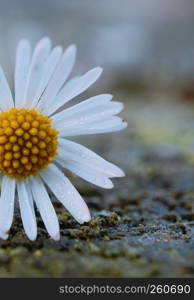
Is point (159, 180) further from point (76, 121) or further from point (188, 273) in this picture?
point (188, 273)

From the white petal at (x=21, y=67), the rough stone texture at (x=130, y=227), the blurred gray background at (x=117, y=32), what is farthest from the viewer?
the blurred gray background at (x=117, y=32)

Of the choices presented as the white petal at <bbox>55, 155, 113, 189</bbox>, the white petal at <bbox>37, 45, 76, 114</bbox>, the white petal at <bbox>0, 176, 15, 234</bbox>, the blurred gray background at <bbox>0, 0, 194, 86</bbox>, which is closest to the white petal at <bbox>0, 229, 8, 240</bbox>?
the white petal at <bbox>0, 176, 15, 234</bbox>

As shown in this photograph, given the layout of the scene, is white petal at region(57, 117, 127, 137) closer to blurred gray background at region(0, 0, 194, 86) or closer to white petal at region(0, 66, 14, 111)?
white petal at region(0, 66, 14, 111)

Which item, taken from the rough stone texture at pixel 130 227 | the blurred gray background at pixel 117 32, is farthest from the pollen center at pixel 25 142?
the blurred gray background at pixel 117 32

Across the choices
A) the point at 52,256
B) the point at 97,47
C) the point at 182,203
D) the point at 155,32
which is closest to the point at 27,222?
the point at 52,256

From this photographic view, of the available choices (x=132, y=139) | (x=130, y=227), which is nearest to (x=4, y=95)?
(x=130, y=227)

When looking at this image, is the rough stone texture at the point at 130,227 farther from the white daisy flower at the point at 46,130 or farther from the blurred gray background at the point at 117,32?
the blurred gray background at the point at 117,32
